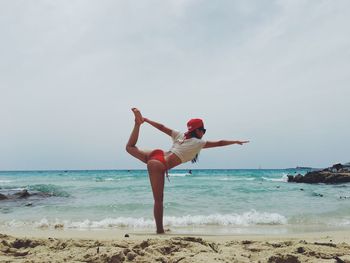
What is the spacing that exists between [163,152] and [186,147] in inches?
17.6

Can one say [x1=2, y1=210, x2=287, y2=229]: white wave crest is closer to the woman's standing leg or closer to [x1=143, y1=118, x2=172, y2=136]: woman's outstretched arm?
the woman's standing leg

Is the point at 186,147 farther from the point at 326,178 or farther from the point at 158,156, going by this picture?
the point at 326,178

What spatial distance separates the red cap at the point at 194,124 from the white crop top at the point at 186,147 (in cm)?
16

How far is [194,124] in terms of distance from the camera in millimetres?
6023

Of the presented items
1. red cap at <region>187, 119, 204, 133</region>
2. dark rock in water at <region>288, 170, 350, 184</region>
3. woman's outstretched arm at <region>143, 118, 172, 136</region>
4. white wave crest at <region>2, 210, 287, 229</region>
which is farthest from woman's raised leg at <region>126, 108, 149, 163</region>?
dark rock in water at <region>288, 170, 350, 184</region>

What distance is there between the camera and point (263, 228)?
7.74 m

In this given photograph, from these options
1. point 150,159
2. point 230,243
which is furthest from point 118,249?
point 150,159

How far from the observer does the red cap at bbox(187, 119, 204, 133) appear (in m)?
6.02

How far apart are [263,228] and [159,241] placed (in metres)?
3.76

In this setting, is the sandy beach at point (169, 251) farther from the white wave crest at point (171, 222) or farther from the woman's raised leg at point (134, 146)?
the white wave crest at point (171, 222)

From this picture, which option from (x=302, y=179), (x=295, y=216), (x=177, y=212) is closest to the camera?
(x=295, y=216)

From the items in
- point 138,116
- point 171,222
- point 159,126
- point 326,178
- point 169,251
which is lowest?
point 171,222

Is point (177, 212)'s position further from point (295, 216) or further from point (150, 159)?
point (150, 159)

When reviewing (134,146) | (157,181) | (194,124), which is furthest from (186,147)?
(134,146)
